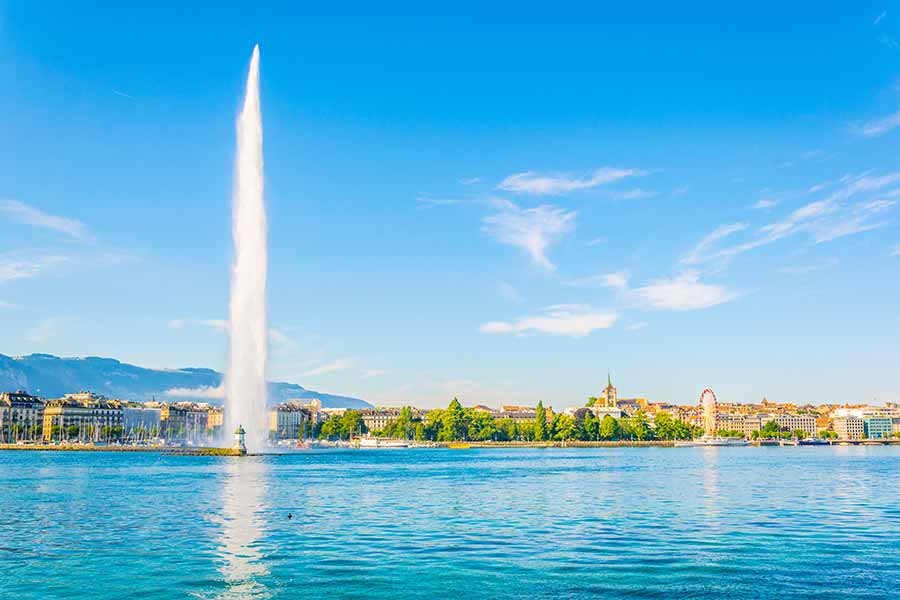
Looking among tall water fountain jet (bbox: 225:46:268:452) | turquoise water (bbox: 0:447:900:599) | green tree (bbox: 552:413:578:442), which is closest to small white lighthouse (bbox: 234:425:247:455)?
tall water fountain jet (bbox: 225:46:268:452)

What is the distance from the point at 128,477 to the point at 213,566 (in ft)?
160

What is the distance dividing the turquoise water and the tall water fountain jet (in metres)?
39.8

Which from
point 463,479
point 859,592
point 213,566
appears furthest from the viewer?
point 463,479

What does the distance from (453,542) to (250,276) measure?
6716 cm

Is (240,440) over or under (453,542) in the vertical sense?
over

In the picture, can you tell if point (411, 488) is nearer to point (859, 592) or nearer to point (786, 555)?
point (786, 555)

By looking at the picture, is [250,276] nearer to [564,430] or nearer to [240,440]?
[240,440]

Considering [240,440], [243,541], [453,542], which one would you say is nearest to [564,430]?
[240,440]

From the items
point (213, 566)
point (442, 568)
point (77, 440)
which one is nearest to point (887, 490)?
point (442, 568)

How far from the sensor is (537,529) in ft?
106

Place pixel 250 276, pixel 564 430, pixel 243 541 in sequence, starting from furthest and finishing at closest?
pixel 564 430 < pixel 250 276 < pixel 243 541

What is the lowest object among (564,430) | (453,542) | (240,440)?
(564,430)

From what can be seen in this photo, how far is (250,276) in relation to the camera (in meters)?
91.5

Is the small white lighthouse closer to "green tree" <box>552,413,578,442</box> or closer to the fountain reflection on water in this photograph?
the fountain reflection on water
